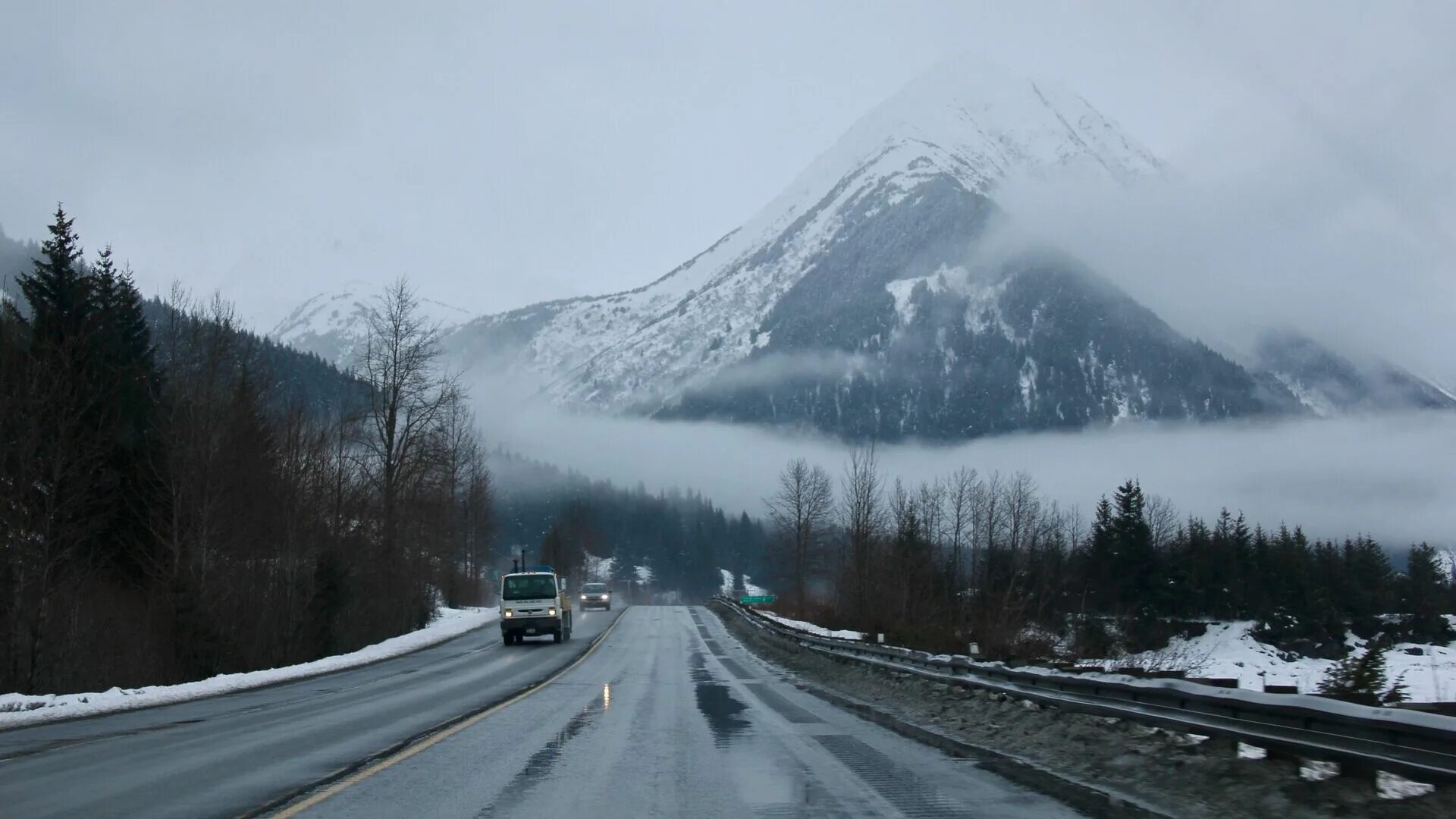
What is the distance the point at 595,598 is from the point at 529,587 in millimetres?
35366

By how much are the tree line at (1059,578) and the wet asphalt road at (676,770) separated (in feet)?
38.3

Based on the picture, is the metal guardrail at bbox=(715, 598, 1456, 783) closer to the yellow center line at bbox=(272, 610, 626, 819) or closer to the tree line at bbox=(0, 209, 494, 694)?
the yellow center line at bbox=(272, 610, 626, 819)

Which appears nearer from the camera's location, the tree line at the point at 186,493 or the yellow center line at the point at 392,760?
the yellow center line at the point at 392,760

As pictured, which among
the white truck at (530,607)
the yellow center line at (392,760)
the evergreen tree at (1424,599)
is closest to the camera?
the yellow center line at (392,760)

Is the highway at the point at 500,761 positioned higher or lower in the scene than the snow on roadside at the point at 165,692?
higher

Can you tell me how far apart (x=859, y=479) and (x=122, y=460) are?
32.6 m

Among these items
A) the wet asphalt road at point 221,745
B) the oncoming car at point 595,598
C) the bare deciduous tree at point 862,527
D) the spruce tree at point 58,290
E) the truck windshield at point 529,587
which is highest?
the spruce tree at point 58,290

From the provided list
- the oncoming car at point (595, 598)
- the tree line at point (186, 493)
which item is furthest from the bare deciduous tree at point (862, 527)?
the oncoming car at point (595, 598)

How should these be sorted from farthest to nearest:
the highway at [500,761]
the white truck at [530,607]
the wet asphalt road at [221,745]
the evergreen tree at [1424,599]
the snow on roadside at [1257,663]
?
the evergreen tree at [1424,599], the white truck at [530,607], the snow on roadside at [1257,663], the wet asphalt road at [221,745], the highway at [500,761]

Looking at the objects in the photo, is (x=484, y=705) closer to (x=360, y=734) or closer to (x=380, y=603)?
(x=360, y=734)

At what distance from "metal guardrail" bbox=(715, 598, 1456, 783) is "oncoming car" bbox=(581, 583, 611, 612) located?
207ft

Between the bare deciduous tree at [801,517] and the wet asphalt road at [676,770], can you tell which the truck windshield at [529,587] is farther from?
the bare deciduous tree at [801,517]

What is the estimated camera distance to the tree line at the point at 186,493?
2495 cm

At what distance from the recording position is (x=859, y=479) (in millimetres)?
55219
